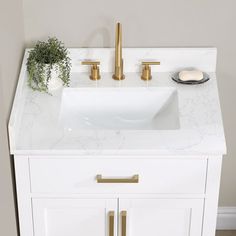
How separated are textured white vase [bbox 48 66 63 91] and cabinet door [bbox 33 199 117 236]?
1.62 ft

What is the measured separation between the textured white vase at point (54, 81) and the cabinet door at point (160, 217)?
1.86 feet

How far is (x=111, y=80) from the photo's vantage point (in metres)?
2.99

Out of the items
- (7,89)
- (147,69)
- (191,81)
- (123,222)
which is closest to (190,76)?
(191,81)

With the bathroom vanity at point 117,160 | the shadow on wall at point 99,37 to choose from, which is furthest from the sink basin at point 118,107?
the shadow on wall at point 99,37

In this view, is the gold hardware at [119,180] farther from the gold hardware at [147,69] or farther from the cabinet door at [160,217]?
the gold hardware at [147,69]

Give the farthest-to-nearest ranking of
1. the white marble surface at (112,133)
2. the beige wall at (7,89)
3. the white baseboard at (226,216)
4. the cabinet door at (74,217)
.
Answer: the white baseboard at (226,216), the cabinet door at (74,217), the white marble surface at (112,133), the beige wall at (7,89)

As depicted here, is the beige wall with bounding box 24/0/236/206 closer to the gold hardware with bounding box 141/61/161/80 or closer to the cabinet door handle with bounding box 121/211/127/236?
the gold hardware with bounding box 141/61/161/80

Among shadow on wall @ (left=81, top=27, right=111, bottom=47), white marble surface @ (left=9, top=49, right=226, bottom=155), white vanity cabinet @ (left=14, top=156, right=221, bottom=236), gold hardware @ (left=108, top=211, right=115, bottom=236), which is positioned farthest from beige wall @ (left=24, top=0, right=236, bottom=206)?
gold hardware @ (left=108, top=211, right=115, bottom=236)

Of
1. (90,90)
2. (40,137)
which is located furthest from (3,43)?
(90,90)

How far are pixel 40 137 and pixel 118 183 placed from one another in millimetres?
337

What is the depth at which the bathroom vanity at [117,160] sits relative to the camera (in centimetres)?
256

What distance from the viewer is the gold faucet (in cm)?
281

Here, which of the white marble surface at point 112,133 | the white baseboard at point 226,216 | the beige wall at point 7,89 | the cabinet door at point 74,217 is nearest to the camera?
the beige wall at point 7,89

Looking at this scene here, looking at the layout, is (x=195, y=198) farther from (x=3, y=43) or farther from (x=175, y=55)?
(x=3, y=43)
